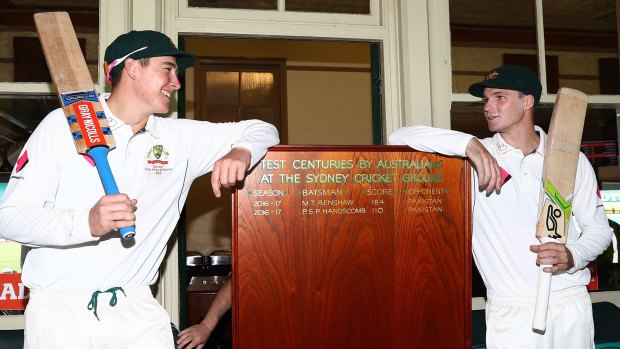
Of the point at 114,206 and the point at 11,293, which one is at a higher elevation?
the point at 114,206

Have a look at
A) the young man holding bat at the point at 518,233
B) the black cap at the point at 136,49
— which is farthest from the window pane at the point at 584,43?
the black cap at the point at 136,49

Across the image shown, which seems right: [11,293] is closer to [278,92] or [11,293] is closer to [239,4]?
[239,4]

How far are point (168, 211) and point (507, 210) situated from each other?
122 cm

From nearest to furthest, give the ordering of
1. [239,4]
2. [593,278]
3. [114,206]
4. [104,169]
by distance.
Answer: [114,206]
[104,169]
[239,4]
[593,278]

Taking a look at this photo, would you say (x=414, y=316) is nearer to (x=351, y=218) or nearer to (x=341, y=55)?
(x=351, y=218)

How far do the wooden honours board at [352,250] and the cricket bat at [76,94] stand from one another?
54 cm

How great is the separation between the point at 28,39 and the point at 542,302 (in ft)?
7.49

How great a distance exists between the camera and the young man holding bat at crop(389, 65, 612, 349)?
6.88 feet

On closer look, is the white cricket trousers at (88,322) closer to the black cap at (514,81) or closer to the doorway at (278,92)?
the black cap at (514,81)

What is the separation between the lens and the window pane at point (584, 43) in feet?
9.62

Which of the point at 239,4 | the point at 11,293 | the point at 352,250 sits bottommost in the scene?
the point at 11,293

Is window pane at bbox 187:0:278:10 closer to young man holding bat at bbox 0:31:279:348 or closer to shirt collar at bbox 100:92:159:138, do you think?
young man holding bat at bbox 0:31:279:348

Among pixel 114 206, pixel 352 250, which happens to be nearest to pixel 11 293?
pixel 114 206

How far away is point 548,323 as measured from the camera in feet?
6.91
